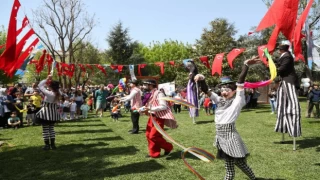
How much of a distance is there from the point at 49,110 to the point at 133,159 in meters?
2.70

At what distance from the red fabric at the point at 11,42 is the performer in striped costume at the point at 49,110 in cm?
101

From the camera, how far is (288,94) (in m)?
6.52

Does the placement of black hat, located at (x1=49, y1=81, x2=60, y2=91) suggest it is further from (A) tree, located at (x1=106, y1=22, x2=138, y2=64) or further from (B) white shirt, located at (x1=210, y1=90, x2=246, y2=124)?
(A) tree, located at (x1=106, y1=22, x2=138, y2=64)

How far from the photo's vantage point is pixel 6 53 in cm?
663

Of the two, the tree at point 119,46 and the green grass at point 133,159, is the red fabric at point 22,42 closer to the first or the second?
the green grass at point 133,159

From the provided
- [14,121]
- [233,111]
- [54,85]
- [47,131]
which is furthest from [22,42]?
[14,121]

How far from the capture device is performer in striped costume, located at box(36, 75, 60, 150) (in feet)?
24.3

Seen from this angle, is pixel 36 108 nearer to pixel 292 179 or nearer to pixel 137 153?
pixel 137 153

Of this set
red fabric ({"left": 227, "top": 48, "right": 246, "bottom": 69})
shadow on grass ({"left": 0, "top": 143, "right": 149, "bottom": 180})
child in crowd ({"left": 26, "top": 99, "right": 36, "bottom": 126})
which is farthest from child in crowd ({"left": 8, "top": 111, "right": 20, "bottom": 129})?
red fabric ({"left": 227, "top": 48, "right": 246, "bottom": 69})

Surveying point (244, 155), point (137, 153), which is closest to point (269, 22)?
point (244, 155)

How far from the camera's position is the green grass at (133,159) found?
17.3 ft

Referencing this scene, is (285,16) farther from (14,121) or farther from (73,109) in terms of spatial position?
(73,109)

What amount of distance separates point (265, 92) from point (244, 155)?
75.0 feet

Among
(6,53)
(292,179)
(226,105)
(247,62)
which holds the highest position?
(6,53)
